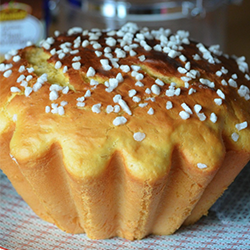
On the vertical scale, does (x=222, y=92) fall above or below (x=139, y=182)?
above

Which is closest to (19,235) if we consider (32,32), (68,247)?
(68,247)

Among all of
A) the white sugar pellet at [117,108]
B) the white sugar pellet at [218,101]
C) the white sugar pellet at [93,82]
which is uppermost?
the white sugar pellet at [93,82]

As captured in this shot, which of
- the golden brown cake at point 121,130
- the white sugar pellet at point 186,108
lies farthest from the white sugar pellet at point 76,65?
the white sugar pellet at point 186,108

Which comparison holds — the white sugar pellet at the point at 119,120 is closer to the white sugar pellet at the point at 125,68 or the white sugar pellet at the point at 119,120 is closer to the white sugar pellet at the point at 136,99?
the white sugar pellet at the point at 136,99

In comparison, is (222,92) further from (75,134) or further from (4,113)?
(4,113)

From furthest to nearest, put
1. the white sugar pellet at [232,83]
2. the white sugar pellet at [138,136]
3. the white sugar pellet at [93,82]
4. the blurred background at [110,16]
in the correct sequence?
the blurred background at [110,16], the white sugar pellet at [232,83], the white sugar pellet at [93,82], the white sugar pellet at [138,136]

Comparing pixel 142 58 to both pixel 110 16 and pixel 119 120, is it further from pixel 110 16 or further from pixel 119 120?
pixel 110 16
